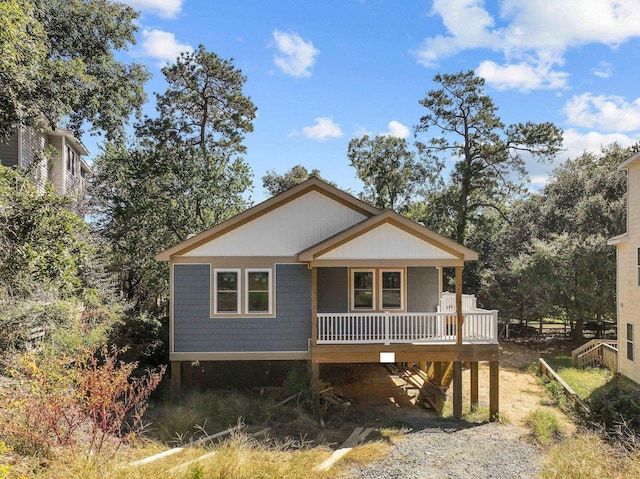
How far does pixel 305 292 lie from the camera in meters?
13.3

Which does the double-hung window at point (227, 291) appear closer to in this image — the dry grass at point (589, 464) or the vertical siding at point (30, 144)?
the dry grass at point (589, 464)

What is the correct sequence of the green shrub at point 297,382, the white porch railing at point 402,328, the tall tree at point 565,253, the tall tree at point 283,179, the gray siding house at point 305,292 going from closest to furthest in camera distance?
the gray siding house at point 305,292 → the white porch railing at point 402,328 → the green shrub at point 297,382 → the tall tree at point 565,253 → the tall tree at point 283,179

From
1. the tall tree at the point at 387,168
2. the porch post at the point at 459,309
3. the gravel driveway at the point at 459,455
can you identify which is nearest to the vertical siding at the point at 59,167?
the tall tree at the point at 387,168

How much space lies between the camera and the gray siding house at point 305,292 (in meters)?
12.4

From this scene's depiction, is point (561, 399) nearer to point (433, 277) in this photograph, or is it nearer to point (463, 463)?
point (433, 277)

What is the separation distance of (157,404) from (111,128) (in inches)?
472

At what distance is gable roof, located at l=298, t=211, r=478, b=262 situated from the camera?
12.3m

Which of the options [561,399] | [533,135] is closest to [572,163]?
[533,135]

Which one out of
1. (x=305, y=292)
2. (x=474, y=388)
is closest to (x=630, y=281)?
(x=474, y=388)

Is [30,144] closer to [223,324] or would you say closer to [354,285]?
[223,324]

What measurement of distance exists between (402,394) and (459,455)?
4.90 metres

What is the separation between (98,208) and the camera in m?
31.6

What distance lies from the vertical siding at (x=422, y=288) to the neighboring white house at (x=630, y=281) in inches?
281

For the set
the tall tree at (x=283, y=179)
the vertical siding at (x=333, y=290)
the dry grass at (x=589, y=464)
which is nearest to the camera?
the dry grass at (x=589, y=464)
